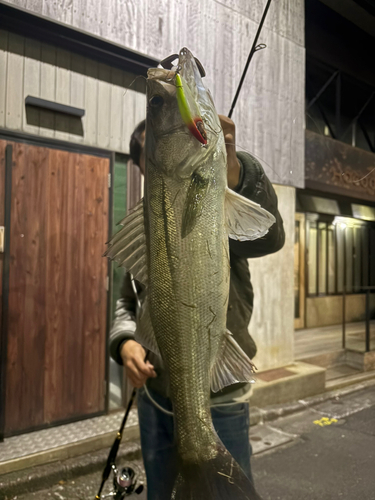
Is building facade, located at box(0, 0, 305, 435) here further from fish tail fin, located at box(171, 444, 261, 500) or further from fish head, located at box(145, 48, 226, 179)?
fish head, located at box(145, 48, 226, 179)

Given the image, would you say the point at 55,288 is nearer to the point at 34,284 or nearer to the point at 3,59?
the point at 34,284

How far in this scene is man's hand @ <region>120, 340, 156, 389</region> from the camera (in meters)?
1.56

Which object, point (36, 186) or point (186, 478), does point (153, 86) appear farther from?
point (36, 186)

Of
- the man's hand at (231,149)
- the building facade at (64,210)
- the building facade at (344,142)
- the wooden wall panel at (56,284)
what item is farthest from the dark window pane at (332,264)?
the wooden wall panel at (56,284)

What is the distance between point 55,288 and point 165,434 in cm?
269

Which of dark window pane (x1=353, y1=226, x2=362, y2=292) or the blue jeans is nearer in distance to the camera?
dark window pane (x1=353, y1=226, x2=362, y2=292)

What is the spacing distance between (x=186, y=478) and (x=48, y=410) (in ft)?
11.4

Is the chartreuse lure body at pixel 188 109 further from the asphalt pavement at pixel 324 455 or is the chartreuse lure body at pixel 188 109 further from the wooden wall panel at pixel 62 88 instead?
the wooden wall panel at pixel 62 88

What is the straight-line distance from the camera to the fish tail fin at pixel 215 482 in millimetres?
947

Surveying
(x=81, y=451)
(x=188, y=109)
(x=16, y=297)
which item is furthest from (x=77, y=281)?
(x=188, y=109)

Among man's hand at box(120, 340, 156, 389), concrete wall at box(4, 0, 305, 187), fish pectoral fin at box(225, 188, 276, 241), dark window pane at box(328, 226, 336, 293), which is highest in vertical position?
concrete wall at box(4, 0, 305, 187)

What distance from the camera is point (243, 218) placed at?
103 cm

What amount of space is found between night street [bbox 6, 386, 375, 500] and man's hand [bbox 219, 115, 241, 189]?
3.27 feet

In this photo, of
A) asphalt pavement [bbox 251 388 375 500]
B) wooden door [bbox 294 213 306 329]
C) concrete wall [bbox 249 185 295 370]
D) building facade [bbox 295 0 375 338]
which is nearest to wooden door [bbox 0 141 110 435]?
concrete wall [bbox 249 185 295 370]
